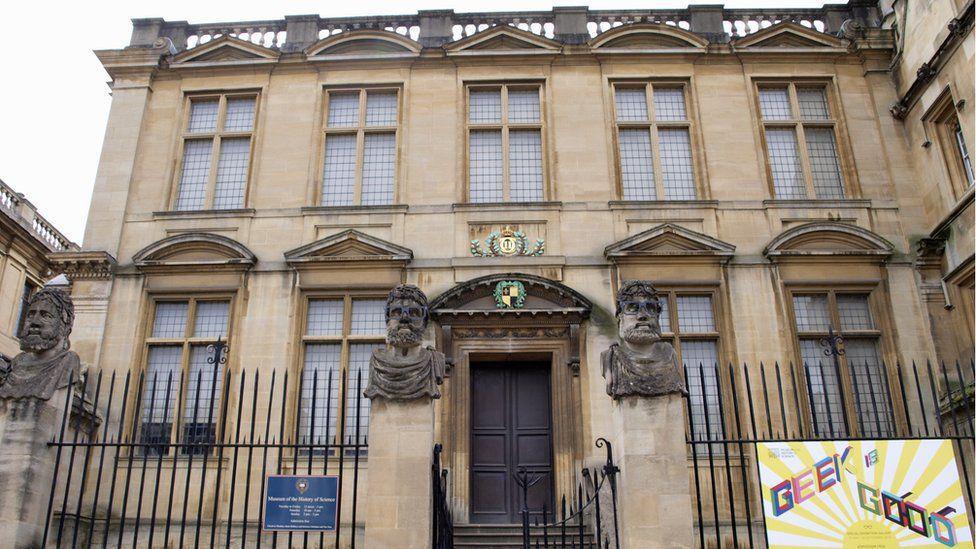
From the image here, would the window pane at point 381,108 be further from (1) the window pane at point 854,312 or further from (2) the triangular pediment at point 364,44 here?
(1) the window pane at point 854,312

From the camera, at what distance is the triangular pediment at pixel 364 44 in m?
17.0

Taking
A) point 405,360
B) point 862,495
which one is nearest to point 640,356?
point 405,360

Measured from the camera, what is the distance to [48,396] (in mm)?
8094

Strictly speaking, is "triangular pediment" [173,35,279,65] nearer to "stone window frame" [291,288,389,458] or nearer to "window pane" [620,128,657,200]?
"stone window frame" [291,288,389,458]

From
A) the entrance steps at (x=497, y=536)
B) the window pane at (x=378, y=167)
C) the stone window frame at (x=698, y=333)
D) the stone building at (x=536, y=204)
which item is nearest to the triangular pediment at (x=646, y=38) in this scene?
the stone building at (x=536, y=204)

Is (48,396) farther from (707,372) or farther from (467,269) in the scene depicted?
(707,372)

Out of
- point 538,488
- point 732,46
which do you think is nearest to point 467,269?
point 538,488

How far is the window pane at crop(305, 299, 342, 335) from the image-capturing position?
15.0 metres

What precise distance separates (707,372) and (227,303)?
910cm

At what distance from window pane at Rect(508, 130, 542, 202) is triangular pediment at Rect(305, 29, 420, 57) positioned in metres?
2.93

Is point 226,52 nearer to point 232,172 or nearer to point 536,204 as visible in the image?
point 232,172

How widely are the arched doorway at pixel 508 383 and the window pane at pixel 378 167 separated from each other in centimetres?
298

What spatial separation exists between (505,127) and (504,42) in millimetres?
1983

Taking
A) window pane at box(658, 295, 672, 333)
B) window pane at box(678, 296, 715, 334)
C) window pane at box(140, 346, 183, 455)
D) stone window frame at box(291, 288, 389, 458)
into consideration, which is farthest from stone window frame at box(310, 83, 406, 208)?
window pane at box(678, 296, 715, 334)
